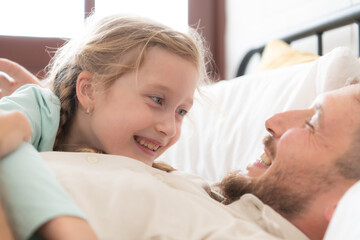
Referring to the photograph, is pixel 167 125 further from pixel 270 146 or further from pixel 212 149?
pixel 212 149

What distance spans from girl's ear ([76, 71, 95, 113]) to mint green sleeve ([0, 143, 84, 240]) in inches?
21.8

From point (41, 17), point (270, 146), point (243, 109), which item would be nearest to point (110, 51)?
point (270, 146)

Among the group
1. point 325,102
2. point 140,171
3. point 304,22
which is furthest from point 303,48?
point 140,171

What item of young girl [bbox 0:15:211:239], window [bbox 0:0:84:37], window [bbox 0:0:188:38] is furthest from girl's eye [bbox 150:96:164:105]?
window [bbox 0:0:84:37]

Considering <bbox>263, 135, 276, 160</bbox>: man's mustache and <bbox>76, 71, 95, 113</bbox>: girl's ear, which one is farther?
<bbox>76, 71, 95, 113</bbox>: girl's ear

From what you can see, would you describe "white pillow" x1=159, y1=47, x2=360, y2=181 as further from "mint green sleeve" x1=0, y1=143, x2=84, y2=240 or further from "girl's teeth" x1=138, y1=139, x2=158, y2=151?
"mint green sleeve" x1=0, y1=143, x2=84, y2=240

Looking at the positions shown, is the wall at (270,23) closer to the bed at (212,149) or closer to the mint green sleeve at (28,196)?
the bed at (212,149)

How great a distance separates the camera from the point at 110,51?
123cm

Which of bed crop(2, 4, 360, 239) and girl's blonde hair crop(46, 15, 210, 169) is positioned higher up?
girl's blonde hair crop(46, 15, 210, 169)

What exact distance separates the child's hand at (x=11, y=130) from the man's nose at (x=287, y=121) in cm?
64

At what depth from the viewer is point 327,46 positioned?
2010mm

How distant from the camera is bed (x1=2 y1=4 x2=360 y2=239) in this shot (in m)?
0.75

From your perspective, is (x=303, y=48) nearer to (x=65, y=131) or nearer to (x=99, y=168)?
(x=65, y=131)

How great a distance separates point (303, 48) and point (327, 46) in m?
0.22
